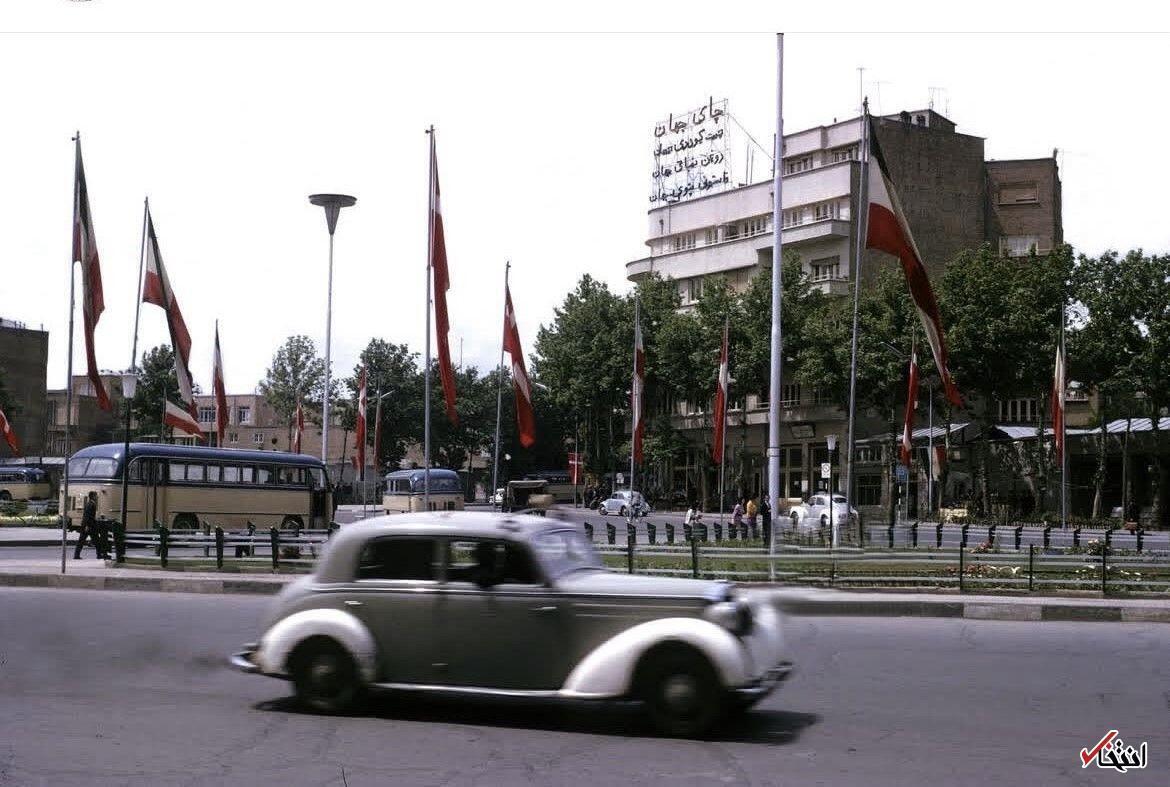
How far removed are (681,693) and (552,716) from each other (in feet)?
4.31

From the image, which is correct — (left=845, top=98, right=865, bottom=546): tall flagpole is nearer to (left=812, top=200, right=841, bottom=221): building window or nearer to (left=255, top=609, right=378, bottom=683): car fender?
(left=812, top=200, right=841, bottom=221): building window

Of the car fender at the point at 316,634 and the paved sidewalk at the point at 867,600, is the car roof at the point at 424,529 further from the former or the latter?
the paved sidewalk at the point at 867,600

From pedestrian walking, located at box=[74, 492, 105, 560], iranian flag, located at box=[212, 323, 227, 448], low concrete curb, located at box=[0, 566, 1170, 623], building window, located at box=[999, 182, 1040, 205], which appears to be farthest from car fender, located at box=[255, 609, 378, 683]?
building window, located at box=[999, 182, 1040, 205]

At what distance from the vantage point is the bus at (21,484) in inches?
2670

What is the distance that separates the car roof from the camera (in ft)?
29.4

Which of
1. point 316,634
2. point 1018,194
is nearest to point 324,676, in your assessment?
point 316,634

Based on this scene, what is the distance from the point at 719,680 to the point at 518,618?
1.50m

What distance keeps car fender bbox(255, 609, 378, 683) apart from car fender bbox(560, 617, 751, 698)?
1.53 metres

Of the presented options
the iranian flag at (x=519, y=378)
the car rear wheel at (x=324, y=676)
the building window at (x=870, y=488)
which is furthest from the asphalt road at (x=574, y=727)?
the building window at (x=870, y=488)

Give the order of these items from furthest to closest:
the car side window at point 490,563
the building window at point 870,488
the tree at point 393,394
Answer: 1. the tree at point 393,394
2. the building window at point 870,488
3. the car side window at point 490,563

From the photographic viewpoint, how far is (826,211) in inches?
2837

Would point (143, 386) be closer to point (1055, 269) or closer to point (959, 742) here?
point (1055, 269)

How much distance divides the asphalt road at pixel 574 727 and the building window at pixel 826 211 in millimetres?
60079

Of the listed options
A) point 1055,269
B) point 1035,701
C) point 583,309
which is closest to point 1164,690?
point 1035,701
